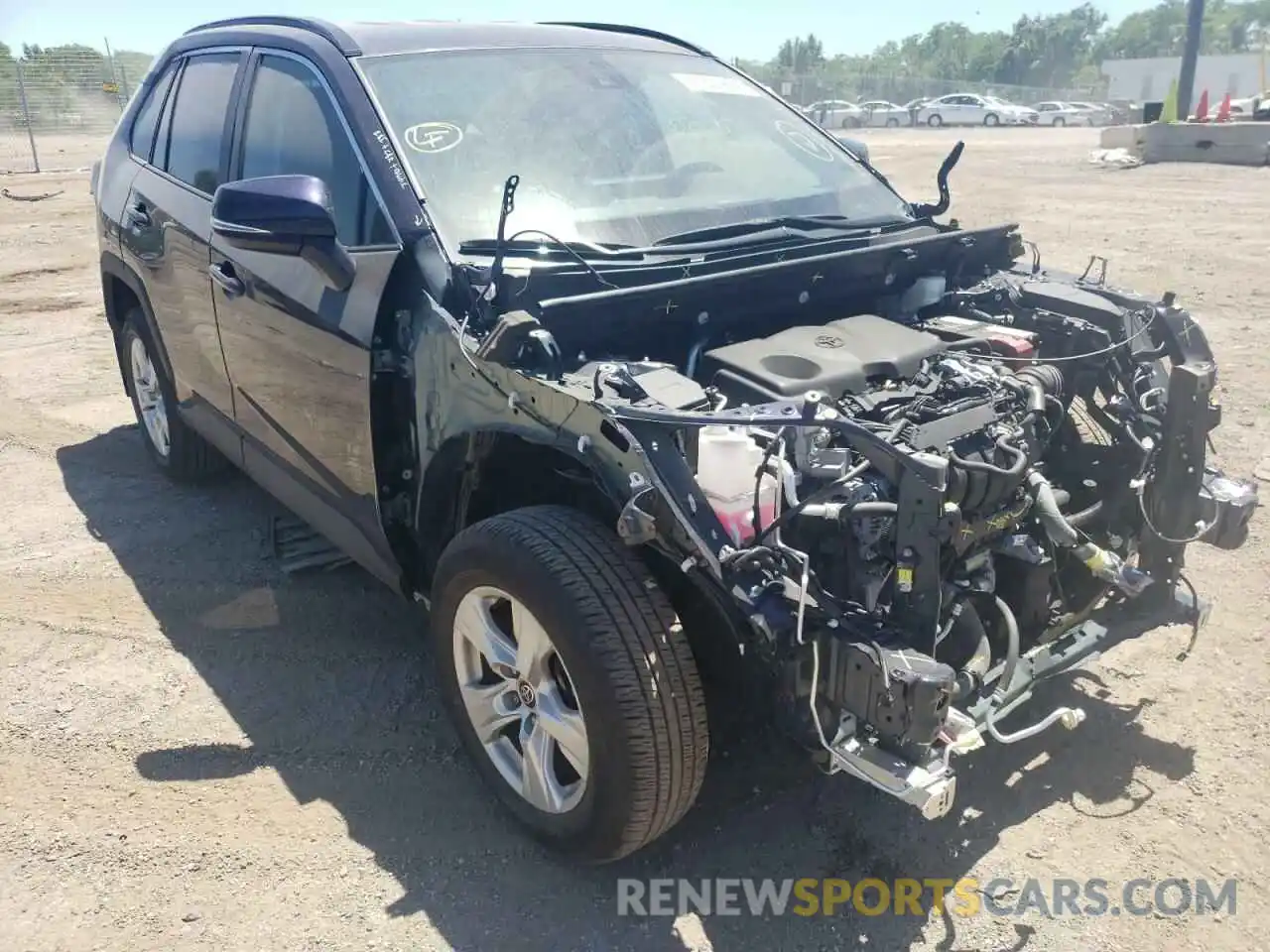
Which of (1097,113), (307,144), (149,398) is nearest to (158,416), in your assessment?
(149,398)

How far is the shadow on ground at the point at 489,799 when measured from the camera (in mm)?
2592

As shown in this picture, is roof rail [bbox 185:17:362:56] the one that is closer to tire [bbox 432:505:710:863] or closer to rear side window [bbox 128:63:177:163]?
rear side window [bbox 128:63:177:163]

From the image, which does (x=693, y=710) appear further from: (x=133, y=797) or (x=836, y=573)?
(x=133, y=797)

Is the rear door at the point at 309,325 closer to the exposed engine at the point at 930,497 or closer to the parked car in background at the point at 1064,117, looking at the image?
the exposed engine at the point at 930,497

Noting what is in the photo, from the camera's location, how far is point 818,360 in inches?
112

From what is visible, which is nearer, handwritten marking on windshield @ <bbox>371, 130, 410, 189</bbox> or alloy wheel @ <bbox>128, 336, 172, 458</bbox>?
handwritten marking on windshield @ <bbox>371, 130, 410, 189</bbox>

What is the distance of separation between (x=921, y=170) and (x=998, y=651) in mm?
19211

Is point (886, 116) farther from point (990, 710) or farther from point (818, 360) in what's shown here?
point (990, 710)

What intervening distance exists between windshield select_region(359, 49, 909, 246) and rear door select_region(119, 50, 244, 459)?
1.12 meters

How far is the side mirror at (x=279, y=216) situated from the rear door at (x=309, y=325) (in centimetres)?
17

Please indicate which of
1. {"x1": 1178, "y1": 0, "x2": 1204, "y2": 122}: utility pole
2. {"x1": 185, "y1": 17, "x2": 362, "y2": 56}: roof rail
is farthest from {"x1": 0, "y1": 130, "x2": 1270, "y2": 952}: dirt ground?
{"x1": 1178, "y1": 0, "x2": 1204, "y2": 122}: utility pole

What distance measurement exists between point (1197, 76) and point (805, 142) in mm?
63102

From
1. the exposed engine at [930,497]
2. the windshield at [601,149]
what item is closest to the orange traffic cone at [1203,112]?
the windshield at [601,149]

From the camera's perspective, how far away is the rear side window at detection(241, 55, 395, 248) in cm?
311
